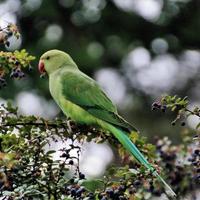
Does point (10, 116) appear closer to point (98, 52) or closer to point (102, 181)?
point (102, 181)

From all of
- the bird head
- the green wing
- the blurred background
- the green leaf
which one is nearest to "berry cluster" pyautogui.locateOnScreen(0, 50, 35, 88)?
the green leaf

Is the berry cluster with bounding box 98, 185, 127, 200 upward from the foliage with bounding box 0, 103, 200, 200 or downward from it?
downward

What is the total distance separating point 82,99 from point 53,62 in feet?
1.59

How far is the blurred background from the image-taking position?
8.93 m

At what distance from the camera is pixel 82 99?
12.1 feet

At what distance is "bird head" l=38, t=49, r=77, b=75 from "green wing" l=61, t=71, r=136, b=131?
0.20 m

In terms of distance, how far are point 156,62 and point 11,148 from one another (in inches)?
297

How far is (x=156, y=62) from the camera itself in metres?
9.96

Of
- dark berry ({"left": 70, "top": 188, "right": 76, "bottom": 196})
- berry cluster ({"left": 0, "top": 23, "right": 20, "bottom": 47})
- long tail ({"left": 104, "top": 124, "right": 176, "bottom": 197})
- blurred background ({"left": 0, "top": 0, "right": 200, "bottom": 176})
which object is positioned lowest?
dark berry ({"left": 70, "top": 188, "right": 76, "bottom": 196})

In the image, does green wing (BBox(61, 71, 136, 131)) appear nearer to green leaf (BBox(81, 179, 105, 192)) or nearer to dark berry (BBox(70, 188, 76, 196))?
green leaf (BBox(81, 179, 105, 192))

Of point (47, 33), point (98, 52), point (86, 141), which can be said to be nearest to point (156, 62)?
point (98, 52)

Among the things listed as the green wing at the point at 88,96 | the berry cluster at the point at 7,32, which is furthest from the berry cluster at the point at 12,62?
the green wing at the point at 88,96

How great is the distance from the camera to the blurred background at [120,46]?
8.93m

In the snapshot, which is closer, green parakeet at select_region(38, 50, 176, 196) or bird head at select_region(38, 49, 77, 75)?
green parakeet at select_region(38, 50, 176, 196)
